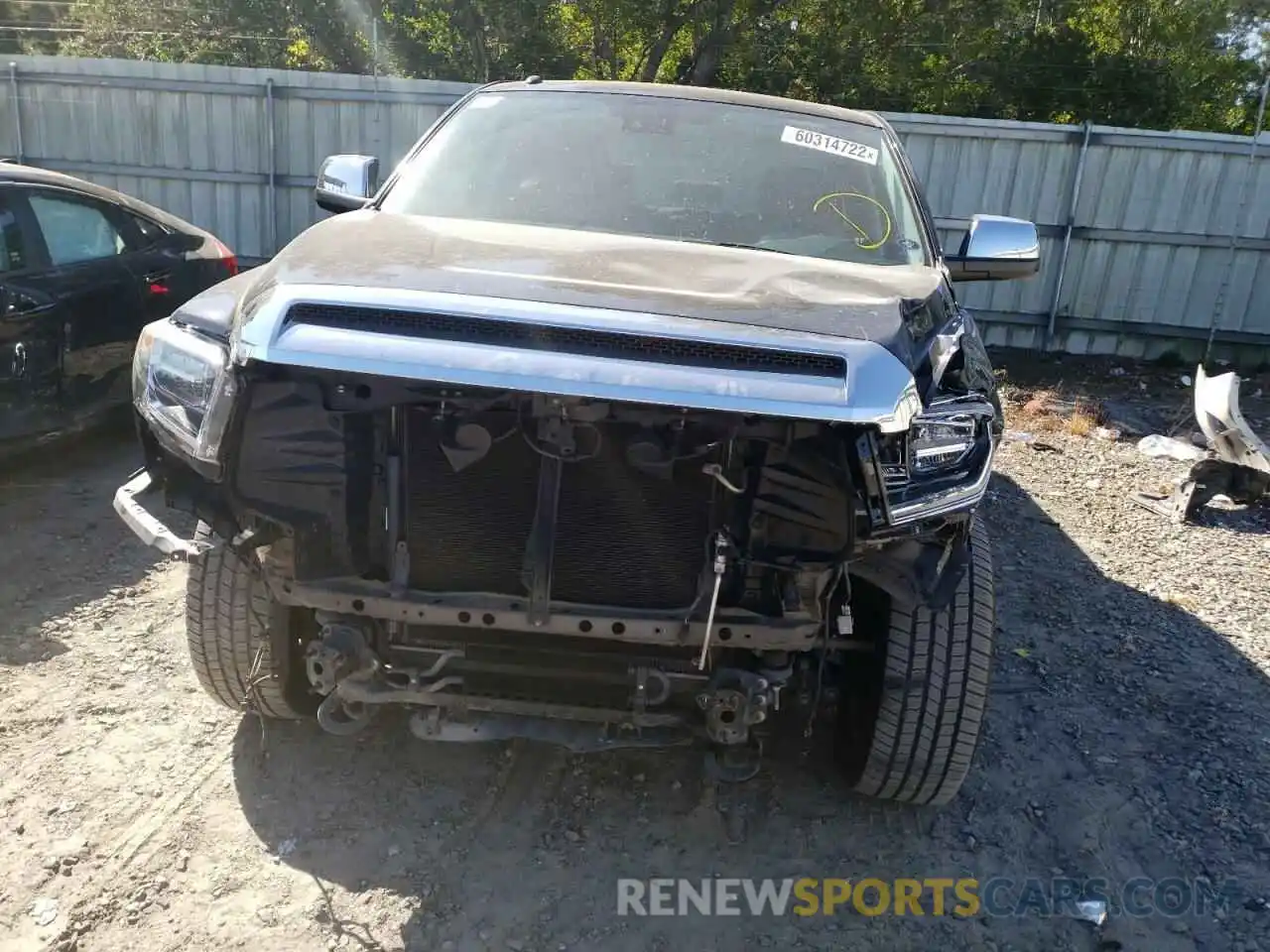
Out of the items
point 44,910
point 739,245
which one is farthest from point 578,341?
point 44,910

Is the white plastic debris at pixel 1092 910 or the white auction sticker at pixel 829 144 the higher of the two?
the white auction sticker at pixel 829 144

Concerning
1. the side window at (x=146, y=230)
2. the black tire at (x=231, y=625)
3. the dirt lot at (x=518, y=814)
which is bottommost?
the dirt lot at (x=518, y=814)

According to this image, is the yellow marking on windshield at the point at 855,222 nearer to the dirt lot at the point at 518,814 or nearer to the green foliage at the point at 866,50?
the dirt lot at the point at 518,814

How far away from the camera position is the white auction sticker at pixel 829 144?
3777 mm

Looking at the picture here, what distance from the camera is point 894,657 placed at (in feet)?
9.30

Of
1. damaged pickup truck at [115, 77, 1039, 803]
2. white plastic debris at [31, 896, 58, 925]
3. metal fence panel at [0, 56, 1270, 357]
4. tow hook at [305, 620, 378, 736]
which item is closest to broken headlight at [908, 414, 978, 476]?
damaged pickup truck at [115, 77, 1039, 803]

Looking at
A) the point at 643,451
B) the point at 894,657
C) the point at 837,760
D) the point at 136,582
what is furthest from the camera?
the point at 136,582

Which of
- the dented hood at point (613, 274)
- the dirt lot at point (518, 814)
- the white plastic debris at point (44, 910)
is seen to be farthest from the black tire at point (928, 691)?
the white plastic debris at point (44, 910)


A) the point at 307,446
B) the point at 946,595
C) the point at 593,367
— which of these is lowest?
the point at 946,595

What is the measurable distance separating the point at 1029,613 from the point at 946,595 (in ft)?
7.59

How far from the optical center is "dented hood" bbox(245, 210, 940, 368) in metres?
2.35

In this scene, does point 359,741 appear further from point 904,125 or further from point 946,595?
point 904,125

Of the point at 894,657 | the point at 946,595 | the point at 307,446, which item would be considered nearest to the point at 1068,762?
the point at 894,657

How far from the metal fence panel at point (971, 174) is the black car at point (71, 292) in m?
4.91
